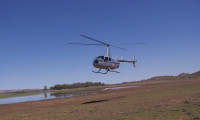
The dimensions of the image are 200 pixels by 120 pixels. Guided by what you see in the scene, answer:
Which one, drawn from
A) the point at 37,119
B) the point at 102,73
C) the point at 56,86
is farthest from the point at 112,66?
the point at 56,86

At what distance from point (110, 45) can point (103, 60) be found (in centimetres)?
327

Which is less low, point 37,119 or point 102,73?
point 102,73

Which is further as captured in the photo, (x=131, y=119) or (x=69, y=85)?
(x=69, y=85)

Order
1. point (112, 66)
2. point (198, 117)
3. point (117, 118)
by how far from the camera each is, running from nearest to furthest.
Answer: point (198, 117)
point (117, 118)
point (112, 66)

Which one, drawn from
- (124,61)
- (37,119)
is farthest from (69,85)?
(37,119)

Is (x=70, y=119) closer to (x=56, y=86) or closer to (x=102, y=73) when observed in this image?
(x=102, y=73)

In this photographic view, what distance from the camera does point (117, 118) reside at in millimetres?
13469

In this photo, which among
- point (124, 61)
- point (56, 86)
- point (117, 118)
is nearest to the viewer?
point (117, 118)

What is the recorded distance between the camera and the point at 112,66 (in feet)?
109

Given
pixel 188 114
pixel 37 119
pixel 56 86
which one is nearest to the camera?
pixel 188 114

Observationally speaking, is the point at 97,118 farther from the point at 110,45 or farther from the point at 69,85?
the point at 69,85

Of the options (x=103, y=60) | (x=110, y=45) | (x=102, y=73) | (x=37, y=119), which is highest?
(x=110, y=45)

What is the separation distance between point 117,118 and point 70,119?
393 cm

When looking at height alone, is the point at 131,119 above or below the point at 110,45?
below
